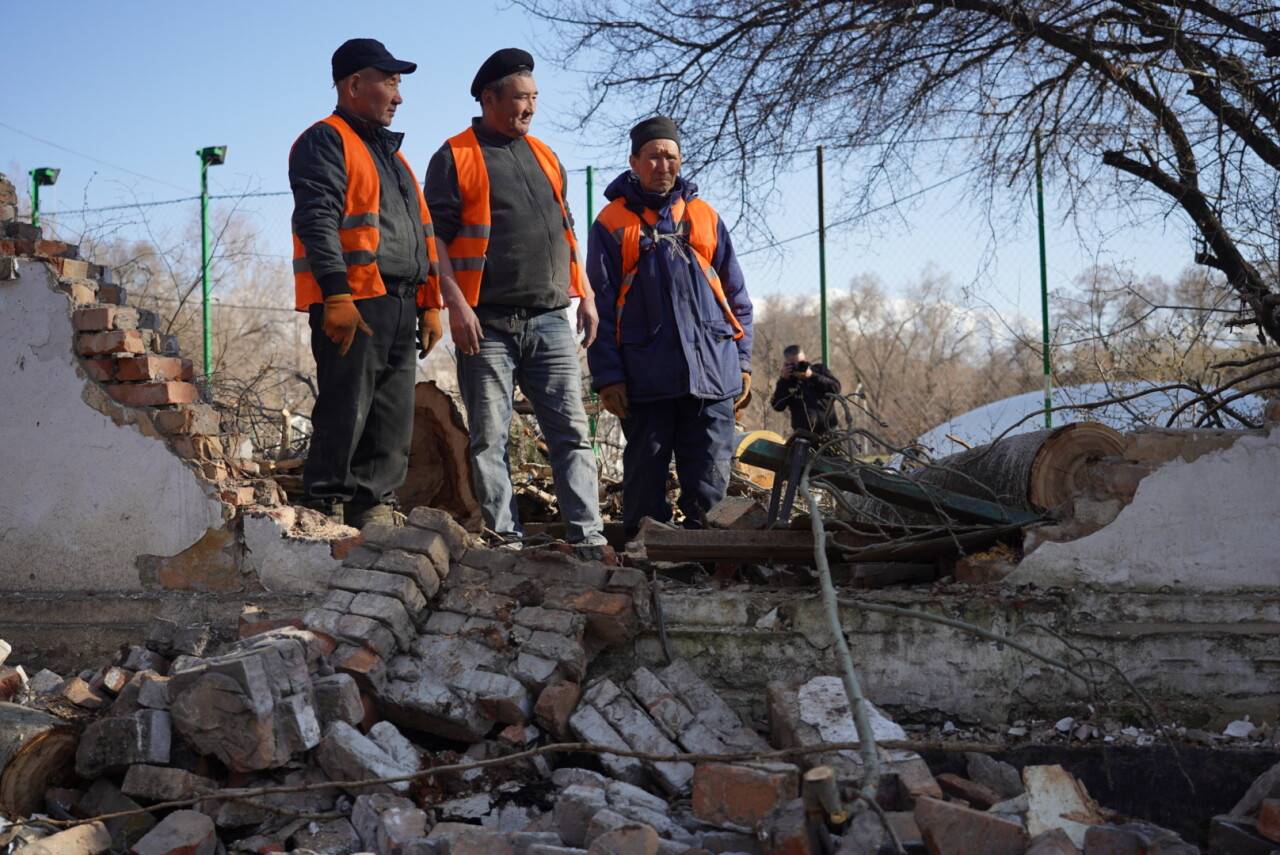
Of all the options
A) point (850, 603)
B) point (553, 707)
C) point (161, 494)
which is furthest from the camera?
point (161, 494)

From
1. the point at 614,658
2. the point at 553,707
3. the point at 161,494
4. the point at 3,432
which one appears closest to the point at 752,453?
the point at 614,658

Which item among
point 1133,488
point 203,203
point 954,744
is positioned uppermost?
point 203,203

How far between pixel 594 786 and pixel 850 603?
0.91 m

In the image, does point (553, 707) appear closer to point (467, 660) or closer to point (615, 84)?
point (467, 660)

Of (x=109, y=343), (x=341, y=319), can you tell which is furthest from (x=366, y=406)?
(x=109, y=343)

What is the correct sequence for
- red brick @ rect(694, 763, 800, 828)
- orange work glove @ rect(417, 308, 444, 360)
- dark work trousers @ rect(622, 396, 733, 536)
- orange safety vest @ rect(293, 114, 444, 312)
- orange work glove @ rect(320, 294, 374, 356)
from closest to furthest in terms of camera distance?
red brick @ rect(694, 763, 800, 828), orange work glove @ rect(320, 294, 374, 356), orange safety vest @ rect(293, 114, 444, 312), orange work glove @ rect(417, 308, 444, 360), dark work trousers @ rect(622, 396, 733, 536)

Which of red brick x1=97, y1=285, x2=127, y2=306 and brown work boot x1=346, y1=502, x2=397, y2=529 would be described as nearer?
brown work boot x1=346, y1=502, x2=397, y2=529

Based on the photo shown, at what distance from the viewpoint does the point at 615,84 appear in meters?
7.09

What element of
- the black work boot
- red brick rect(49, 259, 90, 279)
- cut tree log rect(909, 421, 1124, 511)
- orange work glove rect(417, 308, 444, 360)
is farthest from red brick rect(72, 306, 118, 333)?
cut tree log rect(909, 421, 1124, 511)

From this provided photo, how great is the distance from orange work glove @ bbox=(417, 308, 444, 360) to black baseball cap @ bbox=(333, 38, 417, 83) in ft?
3.07

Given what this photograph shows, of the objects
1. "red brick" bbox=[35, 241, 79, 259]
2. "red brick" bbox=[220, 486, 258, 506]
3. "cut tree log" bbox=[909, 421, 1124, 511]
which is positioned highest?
"red brick" bbox=[35, 241, 79, 259]

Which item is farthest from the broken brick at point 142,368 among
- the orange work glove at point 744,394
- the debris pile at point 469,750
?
→ the orange work glove at point 744,394

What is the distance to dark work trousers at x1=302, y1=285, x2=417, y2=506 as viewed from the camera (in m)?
4.50

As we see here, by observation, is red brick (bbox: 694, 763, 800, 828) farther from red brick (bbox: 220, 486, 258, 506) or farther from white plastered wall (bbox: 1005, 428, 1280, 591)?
red brick (bbox: 220, 486, 258, 506)
